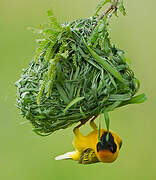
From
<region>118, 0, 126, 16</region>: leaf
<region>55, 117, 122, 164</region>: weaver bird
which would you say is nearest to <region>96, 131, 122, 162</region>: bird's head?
<region>55, 117, 122, 164</region>: weaver bird

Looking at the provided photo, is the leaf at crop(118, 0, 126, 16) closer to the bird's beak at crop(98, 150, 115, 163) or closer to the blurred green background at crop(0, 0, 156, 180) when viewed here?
the bird's beak at crop(98, 150, 115, 163)

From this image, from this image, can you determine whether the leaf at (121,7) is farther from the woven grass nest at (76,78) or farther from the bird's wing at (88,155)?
the bird's wing at (88,155)

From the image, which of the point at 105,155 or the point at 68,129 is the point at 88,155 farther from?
the point at 68,129

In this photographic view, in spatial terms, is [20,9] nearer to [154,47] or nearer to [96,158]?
[154,47]

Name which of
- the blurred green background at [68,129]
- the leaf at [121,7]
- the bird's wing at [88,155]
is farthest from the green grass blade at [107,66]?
the blurred green background at [68,129]

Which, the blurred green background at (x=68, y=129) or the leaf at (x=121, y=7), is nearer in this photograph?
the leaf at (x=121, y=7)

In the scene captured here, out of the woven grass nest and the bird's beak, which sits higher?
the woven grass nest
